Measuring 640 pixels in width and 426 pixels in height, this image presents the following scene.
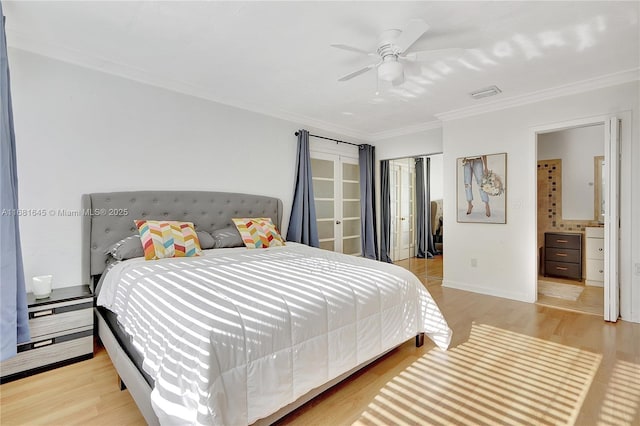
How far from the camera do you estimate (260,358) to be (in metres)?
1.40

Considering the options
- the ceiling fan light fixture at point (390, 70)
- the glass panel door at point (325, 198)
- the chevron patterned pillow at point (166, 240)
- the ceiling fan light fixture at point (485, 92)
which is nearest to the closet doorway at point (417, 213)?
Result: the glass panel door at point (325, 198)

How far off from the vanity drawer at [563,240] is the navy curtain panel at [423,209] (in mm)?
1775

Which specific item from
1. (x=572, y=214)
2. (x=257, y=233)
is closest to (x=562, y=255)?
(x=572, y=214)

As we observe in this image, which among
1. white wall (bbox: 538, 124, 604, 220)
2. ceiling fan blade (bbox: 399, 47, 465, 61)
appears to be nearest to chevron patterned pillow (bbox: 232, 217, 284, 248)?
ceiling fan blade (bbox: 399, 47, 465, 61)

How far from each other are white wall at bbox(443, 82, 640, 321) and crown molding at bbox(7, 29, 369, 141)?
2.48m

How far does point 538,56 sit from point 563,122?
116 cm

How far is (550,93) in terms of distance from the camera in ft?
11.4

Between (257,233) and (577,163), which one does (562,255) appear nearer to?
(577,163)

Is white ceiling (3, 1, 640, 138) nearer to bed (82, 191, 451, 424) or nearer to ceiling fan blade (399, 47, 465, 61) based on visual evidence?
ceiling fan blade (399, 47, 465, 61)

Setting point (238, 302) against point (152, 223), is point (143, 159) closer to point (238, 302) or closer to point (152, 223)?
point (152, 223)

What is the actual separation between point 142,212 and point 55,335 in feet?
3.95

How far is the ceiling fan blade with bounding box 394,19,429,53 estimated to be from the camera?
1.91 m

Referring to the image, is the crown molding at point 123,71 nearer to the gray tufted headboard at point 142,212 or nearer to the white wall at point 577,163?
the gray tufted headboard at point 142,212

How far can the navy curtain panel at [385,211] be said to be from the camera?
5641 mm
